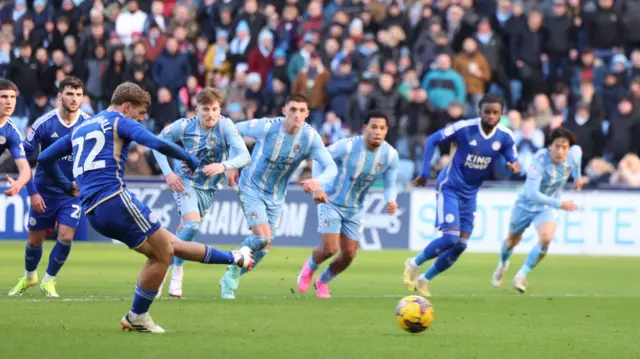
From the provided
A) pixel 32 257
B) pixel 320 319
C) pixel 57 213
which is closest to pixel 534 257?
pixel 320 319

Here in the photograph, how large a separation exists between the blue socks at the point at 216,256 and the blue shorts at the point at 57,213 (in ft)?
12.2

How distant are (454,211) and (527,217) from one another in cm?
237

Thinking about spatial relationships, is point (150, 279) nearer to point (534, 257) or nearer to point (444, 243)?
point (444, 243)

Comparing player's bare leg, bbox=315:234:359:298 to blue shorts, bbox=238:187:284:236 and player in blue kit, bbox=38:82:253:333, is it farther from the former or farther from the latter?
player in blue kit, bbox=38:82:253:333

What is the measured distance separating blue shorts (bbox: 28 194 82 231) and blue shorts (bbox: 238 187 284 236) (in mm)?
1822

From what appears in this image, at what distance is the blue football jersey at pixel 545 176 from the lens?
57.3ft

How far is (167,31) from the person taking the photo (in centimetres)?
2841

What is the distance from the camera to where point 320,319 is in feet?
39.1

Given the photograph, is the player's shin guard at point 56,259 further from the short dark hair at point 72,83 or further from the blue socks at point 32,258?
the short dark hair at point 72,83

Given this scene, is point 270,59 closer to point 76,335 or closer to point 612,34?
point 612,34

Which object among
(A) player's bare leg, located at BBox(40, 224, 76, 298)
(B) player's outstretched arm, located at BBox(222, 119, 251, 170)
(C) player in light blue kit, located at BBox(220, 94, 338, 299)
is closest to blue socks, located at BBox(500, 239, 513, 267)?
(C) player in light blue kit, located at BBox(220, 94, 338, 299)

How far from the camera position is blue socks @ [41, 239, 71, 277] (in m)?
13.9

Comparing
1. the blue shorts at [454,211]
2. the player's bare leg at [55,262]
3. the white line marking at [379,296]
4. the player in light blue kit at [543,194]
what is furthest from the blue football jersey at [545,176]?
the player's bare leg at [55,262]

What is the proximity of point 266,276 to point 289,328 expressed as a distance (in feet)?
22.8
